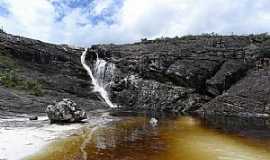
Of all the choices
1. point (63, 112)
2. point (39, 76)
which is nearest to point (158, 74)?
point (39, 76)

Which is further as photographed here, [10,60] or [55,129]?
[10,60]

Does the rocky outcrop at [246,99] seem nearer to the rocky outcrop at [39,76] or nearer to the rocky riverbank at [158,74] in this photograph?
the rocky riverbank at [158,74]

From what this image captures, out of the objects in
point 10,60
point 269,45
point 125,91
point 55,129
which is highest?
point 269,45

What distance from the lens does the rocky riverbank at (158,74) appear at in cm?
6034

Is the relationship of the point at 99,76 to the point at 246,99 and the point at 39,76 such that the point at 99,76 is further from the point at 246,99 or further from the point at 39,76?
the point at 246,99

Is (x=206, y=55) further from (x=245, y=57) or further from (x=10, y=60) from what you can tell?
(x=10, y=60)

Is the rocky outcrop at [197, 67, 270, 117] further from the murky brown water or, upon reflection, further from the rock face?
the rock face

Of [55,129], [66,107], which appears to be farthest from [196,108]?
[55,129]

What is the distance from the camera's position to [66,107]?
40.1 metres

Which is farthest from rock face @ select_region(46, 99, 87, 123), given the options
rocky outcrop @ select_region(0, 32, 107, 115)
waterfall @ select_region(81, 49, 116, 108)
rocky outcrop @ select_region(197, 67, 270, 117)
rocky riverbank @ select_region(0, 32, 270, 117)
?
waterfall @ select_region(81, 49, 116, 108)

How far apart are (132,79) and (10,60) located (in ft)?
69.3

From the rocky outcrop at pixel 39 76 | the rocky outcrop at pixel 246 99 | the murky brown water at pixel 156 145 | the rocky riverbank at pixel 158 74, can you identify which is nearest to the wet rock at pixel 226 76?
the rocky riverbank at pixel 158 74

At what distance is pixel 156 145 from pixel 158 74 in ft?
142

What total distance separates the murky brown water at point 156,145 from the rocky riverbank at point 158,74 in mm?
22681
